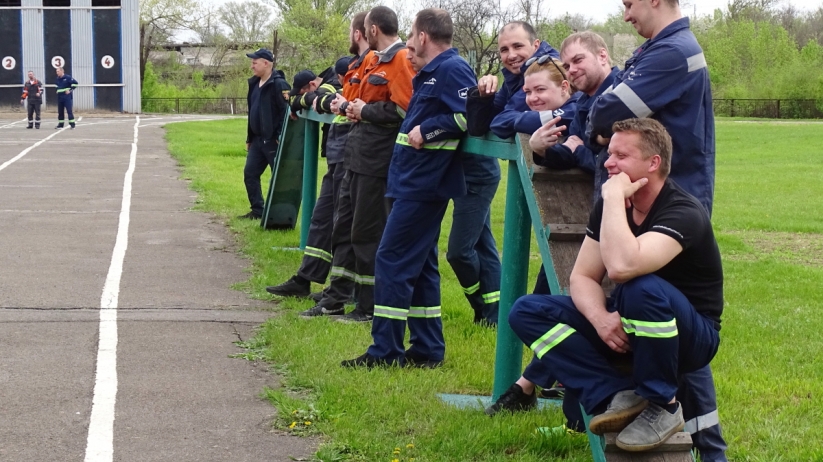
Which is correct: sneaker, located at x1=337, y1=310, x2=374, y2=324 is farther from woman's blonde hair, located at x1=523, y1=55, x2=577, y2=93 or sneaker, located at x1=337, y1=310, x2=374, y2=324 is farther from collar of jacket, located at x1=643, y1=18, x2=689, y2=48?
collar of jacket, located at x1=643, y1=18, x2=689, y2=48

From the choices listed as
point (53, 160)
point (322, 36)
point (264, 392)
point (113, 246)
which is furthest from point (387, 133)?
point (322, 36)

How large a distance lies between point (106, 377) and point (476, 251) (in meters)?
2.65

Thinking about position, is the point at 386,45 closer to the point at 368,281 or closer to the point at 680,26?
the point at 368,281

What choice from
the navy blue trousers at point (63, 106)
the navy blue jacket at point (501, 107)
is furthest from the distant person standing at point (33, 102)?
the navy blue jacket at point (501, 107)

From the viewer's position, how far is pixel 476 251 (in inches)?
291

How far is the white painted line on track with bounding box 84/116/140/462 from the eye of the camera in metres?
4.74

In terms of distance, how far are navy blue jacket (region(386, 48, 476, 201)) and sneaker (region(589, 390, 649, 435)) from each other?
A: 214cm

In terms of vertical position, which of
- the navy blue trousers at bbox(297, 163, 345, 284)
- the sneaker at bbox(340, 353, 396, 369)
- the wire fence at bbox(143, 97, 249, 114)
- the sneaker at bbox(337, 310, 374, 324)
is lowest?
the wire fence at bbox(143, 97, 249, 114)

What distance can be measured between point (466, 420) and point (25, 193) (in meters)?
12.2

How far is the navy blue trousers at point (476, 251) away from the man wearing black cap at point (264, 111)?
5.41 metres

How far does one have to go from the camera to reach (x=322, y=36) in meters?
70.8

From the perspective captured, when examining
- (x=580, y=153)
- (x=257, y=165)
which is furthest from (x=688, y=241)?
(x=257, y=165)

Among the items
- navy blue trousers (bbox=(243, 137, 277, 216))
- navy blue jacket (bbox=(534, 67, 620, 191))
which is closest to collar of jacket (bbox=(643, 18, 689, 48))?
navy blue jacket (bbox=(534, 67, 620, 191))

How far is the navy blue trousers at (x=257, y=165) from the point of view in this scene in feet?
41.6
